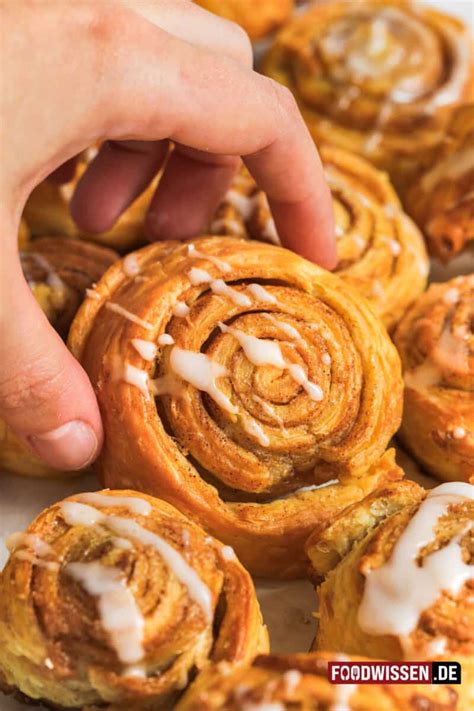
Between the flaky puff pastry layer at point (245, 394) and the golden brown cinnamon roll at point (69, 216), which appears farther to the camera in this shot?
the golden brown cinnamon roll at point (69, 216)

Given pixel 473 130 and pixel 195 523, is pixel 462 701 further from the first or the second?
pixel 473 130

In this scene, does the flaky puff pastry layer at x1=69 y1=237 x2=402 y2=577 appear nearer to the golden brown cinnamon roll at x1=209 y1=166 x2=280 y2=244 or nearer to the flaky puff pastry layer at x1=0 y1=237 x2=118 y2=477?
the flaky puff pastry layer at x1=0 y1=237 x2=118 y2=477

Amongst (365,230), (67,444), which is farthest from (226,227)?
(67,444)

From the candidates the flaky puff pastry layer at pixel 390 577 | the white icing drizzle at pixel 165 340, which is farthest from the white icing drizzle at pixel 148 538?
the white icing drizzle at pixel 165 340

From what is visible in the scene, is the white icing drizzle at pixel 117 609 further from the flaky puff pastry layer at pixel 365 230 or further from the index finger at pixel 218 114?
the flaky puff pastry layer at pixel 365 230

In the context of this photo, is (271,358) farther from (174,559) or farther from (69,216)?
(69,216)

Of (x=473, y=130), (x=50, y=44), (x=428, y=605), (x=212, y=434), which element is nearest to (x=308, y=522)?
(x=212, y=434)

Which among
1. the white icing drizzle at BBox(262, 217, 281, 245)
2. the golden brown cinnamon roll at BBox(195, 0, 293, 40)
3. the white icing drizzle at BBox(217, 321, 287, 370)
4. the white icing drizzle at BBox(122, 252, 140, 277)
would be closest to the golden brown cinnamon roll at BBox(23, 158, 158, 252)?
the white icing drizzle at BBox(262, 217, 281, 245)
